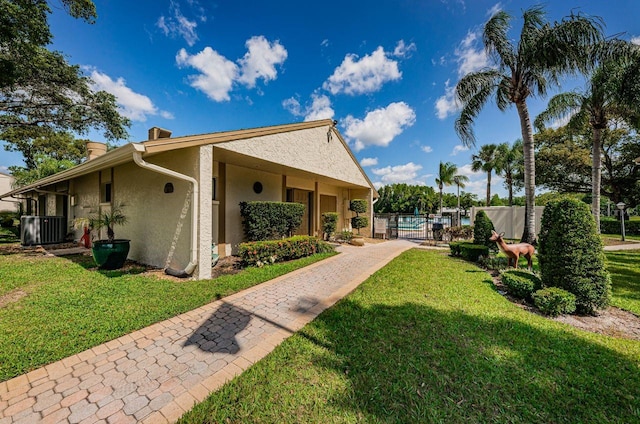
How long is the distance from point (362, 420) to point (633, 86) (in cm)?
1358

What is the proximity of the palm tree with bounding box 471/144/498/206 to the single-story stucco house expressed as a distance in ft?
74.0

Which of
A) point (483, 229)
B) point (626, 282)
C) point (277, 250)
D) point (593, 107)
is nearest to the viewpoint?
point (626, 282)

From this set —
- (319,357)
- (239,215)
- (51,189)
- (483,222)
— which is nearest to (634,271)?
(483,222)

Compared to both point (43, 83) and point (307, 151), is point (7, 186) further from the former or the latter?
point (307, 151)

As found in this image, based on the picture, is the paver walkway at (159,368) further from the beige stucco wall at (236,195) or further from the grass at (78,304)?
the beige stucco wall at (236,195)

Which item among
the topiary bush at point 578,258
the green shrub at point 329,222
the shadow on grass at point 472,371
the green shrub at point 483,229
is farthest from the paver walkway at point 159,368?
the green shrub at point 483,229

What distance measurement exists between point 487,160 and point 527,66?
2241 centimetres

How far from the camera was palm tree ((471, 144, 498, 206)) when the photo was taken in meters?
27.1

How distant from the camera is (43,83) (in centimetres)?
1145

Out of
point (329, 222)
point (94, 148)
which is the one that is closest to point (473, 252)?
point (329, 222)

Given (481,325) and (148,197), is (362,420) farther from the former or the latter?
(148,197)

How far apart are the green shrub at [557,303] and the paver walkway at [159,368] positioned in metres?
3.80

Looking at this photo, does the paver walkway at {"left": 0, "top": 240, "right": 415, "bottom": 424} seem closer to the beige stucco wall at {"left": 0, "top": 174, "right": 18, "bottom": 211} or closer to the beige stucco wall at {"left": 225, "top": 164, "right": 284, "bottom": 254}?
the beige stucco wall at {"left": 225, "top": 164, "right": 284, "bottom": 254}

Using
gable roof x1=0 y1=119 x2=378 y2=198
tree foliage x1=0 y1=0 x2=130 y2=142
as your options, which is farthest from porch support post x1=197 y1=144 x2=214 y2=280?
tree foliage x1=0 y1=0 x2=130 y2=142
